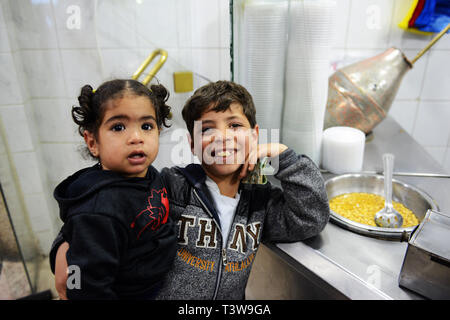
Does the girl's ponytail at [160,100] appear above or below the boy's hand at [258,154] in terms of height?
above

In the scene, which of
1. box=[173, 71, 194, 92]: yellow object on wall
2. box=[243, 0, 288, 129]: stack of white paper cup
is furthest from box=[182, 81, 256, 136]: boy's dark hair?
box=[173, 71, 194, 92]: yellow object on wall

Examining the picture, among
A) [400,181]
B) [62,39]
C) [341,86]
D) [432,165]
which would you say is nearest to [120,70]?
[62,39]

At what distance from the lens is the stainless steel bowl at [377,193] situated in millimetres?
762

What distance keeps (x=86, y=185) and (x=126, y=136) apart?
0.11m

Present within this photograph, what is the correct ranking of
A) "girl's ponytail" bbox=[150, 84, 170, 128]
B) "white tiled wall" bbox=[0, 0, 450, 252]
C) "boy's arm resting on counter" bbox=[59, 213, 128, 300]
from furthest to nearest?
"white tiled wall" bbox=[0, 0, 450, 252]
"girl's ponytail" bbox=[150, 84, 170, 128]
"boy's arm resting on counter" bbox=[59, 213, 128, 300]

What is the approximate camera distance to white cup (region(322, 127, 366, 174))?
3.35ft

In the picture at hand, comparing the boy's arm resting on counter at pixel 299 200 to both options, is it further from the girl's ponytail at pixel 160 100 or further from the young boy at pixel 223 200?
the girl's ponytail at pixel 160 100

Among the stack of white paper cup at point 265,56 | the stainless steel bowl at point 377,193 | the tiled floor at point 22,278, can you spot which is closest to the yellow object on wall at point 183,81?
the stack of white paper cup at point 265,56

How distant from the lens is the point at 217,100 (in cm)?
66

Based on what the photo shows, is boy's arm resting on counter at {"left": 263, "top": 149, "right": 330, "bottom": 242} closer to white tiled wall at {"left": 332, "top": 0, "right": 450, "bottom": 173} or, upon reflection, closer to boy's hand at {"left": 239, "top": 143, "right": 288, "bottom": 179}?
boy's hand at {"left": 239, "top": 143, "right": 288, "bottom": 179}

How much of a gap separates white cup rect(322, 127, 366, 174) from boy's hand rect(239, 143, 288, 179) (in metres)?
0.39

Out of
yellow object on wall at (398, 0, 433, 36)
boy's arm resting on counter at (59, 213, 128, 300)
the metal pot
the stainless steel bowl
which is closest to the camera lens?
boy's arm resting on counter at (59, 213, 128, 300)

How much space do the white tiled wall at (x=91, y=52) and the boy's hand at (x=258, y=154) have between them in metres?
0.26

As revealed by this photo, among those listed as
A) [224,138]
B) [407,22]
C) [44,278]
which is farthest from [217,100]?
[44,278]
